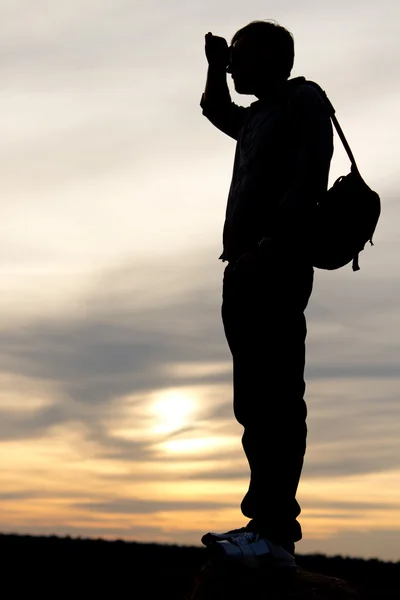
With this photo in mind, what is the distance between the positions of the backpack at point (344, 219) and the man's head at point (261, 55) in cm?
82

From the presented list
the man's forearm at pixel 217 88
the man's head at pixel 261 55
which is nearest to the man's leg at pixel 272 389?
the man's head at pixel 261 55

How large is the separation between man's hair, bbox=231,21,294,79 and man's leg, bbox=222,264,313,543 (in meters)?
1.43

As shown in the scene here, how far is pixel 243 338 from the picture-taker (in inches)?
281

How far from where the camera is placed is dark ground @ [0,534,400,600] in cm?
812

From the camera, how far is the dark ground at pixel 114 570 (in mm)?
8117

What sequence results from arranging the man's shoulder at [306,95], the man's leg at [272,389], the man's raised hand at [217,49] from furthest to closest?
the man's raised hand at [217,49] → the man's shoulder at [306,95] → the man's leg at [272,389]

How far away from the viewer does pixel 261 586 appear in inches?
266

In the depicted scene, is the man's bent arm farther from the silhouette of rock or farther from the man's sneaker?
the silhouette of rock

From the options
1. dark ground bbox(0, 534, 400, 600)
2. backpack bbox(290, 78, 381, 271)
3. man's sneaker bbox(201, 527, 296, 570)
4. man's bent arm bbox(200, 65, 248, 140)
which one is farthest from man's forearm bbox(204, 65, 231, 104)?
dark ground bbox(0, 534, 400, 600)

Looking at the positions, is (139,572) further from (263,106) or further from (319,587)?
(263,106)

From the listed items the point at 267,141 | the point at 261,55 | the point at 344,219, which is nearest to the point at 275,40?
the point at 261,55

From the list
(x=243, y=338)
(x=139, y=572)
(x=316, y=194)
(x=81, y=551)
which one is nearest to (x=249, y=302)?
(x=243, y=338)

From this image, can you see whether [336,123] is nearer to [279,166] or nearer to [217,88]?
[279,166]

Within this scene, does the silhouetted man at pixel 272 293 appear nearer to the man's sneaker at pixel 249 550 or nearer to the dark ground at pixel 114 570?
the man's sneaker at pixel 249 550
